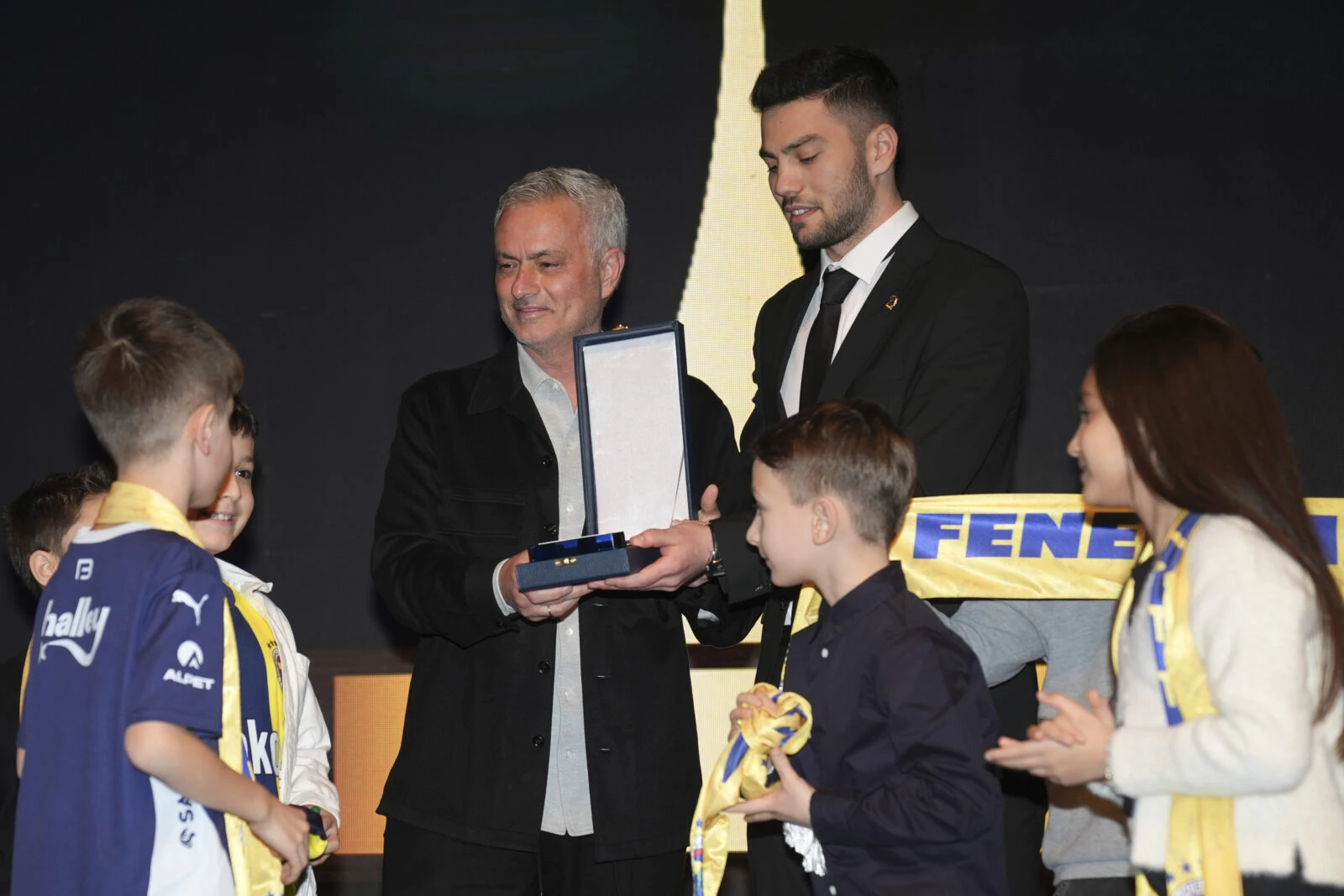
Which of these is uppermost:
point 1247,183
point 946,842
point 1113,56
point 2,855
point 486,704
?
point 1113,56

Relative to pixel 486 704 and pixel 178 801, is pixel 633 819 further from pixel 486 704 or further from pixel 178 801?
pixel 178 801

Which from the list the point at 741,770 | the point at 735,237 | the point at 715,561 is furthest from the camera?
the point at 735,237

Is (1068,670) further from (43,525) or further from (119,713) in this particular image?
(43,525)

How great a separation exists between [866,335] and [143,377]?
1.39m

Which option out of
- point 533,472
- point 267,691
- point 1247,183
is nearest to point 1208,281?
point 1247,183

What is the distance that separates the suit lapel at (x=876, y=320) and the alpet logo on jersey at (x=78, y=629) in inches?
55.3

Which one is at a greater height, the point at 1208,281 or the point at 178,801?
the point at 1208,281

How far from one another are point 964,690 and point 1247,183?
2780mm

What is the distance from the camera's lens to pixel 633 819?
8.00 feet

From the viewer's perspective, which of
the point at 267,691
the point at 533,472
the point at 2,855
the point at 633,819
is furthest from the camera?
the point at 2,855

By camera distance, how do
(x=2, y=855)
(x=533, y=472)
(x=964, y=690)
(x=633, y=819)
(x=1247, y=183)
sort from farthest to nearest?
(x=1247, y=183) < (x=2, y=855) < (x=533, y=472) < (x=633, y=819) < (x=964, y=690)

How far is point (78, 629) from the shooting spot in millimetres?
1861

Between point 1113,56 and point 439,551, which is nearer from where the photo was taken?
point 439,551

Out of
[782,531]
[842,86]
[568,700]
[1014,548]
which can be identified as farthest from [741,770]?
[842,86]
